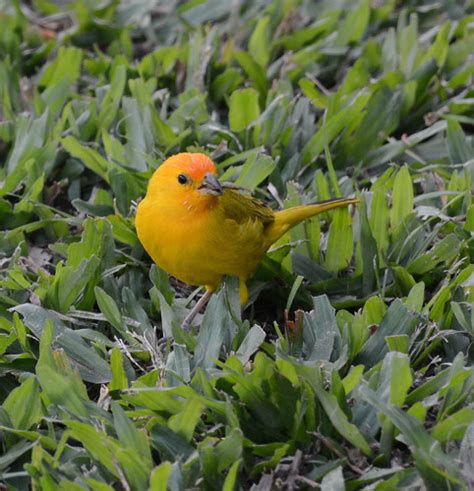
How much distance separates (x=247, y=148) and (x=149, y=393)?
1911 mm

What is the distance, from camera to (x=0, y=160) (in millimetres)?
4492

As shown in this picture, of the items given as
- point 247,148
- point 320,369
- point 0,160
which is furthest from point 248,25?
point 320,369

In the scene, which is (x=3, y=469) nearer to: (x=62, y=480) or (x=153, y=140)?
(x=62, y=480)

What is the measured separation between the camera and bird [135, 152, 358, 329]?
348 cm

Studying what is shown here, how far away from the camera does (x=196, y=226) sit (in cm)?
350

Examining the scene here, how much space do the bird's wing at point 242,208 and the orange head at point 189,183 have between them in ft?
0.25

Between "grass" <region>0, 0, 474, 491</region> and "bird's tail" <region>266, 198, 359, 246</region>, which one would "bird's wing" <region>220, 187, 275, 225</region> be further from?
"grass" <region>0, 0, 474, 491</region>

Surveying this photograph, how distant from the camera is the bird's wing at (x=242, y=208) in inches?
142

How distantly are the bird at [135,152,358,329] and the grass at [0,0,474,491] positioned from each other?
0.13 m

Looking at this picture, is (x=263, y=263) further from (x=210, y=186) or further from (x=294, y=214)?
(x=210, y=186)

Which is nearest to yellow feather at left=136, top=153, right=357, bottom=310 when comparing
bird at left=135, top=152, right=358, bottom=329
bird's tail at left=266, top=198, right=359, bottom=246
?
bird at left=135, top=152, right=358, bottom=329

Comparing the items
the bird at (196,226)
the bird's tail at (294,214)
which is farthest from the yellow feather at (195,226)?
Result: the bird's tail at (294,214)

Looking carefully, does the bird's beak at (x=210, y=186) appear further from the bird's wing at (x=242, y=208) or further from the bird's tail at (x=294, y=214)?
the bird's tail at (x=294, y=214)

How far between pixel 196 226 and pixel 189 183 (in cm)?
16
